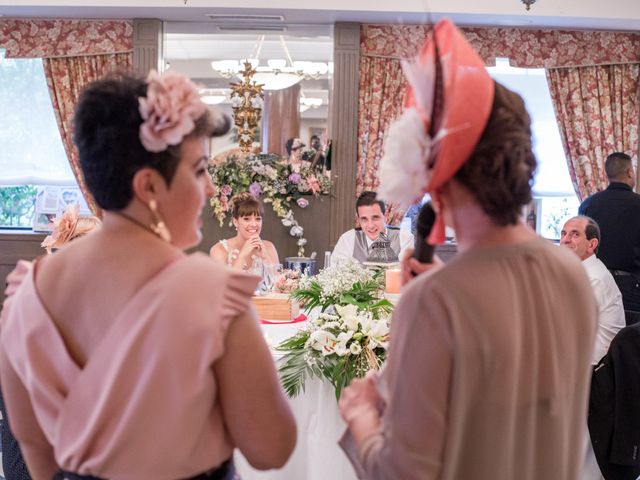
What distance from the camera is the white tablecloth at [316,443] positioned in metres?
2.88

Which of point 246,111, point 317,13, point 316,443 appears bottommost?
point 316,443

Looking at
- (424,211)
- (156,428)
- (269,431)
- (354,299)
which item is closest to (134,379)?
(156,428)

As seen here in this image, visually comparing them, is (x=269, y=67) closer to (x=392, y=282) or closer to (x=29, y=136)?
(x=29, y=136)

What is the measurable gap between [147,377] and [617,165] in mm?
4874

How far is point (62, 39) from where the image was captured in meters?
6.73

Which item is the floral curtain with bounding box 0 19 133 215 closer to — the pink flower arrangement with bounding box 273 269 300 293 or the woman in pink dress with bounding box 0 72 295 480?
the pink flower arrangement with bounding box 273 269 300 293

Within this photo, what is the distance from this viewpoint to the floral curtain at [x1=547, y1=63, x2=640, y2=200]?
22.0 ft

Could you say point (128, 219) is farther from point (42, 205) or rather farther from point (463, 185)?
point (42, 205)

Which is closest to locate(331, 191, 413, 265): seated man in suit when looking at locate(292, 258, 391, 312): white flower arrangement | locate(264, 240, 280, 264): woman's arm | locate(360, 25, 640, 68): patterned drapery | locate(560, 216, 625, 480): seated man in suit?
locate(264, 240, 280, 264): woman's arm

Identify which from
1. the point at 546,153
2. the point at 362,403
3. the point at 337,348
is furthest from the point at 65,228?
the point at 546,153

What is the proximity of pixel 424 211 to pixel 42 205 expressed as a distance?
6.17 meters

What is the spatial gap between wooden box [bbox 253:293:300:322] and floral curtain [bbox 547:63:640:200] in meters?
4.00

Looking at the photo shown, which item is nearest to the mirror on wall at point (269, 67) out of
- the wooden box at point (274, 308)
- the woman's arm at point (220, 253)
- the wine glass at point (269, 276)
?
the woman's arm at point (220, 253)

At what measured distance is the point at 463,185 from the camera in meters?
1.19
